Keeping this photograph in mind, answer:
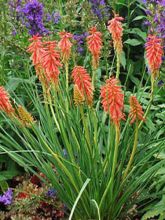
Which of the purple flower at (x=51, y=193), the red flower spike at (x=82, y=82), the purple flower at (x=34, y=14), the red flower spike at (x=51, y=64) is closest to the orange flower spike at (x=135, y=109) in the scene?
the red flower spike at (x=82, y=82)

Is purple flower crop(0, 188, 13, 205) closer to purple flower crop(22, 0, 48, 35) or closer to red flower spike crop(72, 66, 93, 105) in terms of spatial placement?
red flower spike crop(72, 66, 93, 105)

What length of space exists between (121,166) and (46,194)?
0.54 m

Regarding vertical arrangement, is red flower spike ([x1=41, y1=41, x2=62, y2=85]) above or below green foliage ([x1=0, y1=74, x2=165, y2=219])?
above

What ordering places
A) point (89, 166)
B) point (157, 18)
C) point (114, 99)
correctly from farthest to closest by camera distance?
point (157, 18) → point (89, 166) → point (114, 99)

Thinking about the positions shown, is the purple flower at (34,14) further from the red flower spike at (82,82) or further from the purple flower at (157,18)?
the red flower spike at (82,82)

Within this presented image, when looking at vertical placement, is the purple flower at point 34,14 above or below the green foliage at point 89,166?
above

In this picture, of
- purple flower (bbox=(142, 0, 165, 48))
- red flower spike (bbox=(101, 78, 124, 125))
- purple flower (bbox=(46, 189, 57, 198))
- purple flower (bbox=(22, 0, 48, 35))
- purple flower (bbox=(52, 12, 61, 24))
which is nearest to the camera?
red flower spike (bbox=(101, 78, 124, 125))

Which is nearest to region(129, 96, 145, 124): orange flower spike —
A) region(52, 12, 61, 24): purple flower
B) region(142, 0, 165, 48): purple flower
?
region(142, 0, 165, 48): purple flower

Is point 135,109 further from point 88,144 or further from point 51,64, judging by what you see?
point 51,64

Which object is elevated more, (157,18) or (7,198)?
(157,18)

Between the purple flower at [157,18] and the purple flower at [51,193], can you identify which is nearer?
the purple flower at [51,193]

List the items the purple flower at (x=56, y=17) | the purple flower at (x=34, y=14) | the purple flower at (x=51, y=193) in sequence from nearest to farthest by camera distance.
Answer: the purple flower at (x=51, y=193) < the purple flower at (x=34, y=14) < the purple flower at (x=56, y=17)

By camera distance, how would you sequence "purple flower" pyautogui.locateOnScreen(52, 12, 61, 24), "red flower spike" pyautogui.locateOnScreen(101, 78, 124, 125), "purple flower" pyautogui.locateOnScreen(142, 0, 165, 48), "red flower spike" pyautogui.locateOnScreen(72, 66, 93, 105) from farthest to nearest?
"purple flower" pyautogui.locateOnScreen(52, 12, 61, 24), "purple flower" pyautogui.locateOnScreen(142, 0, 165, 48), "red flower spike" pyautogui.locateOnScreen(72, 66, 93, 105), "red flower spike" pyautogui.locateOnScreen(101, 78, 124, 125)

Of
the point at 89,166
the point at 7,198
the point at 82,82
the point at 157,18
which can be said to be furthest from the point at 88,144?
the point at 157,18
